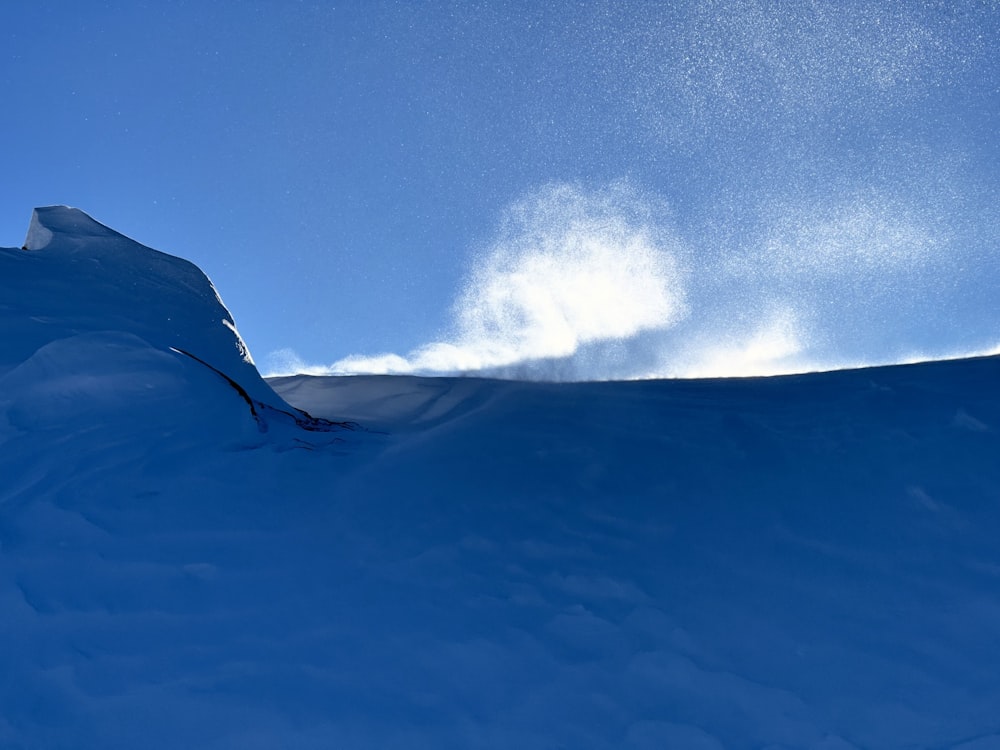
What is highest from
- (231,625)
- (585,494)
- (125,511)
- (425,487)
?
(585,494)

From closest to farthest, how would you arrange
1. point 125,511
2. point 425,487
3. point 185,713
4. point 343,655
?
point 185,713 → point 343,655 → point 125,511 → point 425,487

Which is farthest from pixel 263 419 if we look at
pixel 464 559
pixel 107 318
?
pixel 464 559

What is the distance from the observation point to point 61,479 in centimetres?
455

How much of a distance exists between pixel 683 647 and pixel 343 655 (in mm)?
1702

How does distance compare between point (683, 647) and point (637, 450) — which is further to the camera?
point (637, 450)

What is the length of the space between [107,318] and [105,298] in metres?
0.39

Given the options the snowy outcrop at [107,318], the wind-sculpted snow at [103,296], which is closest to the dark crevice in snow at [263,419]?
the snowy outcrop at [107,318]

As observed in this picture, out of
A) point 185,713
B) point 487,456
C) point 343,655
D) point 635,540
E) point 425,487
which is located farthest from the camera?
point 487,456

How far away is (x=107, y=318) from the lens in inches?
236

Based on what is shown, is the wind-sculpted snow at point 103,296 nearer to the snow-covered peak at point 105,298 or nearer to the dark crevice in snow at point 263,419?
the snow-covered peak at point 105,298

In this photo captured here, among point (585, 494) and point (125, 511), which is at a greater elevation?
point (585, 494)

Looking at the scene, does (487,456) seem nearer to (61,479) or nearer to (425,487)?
(425,487)

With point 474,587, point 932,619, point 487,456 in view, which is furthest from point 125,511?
point 932,619

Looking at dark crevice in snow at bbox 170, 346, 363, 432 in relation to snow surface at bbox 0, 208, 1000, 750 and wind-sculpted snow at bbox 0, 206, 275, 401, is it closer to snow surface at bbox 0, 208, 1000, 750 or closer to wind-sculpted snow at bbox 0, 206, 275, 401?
snow surface at bbox 0, 208, 1000, 750
